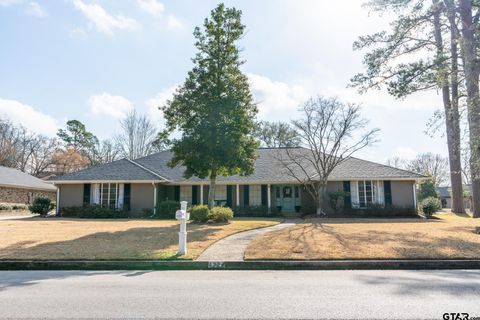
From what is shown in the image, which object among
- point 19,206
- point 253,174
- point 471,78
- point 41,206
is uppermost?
point 471,78

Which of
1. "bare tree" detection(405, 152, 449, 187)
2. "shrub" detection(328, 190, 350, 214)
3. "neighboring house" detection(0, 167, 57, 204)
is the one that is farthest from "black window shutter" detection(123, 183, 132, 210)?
"bare tree" detection(405, 152, 449, 187)

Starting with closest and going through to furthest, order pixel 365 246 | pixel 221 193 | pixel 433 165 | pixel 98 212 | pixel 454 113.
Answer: pixel 365 246 → pixel 454 113 → pixel 98 212 → pixel 221 193 → pixel 433 165

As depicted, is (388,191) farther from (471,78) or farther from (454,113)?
(471,78)

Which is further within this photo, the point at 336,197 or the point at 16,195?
the point at 16,195

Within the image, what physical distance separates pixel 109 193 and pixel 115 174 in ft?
4.59

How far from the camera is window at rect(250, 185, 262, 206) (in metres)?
24.9

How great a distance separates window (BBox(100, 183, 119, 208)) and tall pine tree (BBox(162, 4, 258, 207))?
7.13 meters

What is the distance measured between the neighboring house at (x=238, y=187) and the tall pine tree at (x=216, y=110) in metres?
5.50

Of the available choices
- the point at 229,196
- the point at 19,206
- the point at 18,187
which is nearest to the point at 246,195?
the point at 229,196

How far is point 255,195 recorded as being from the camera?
25.0 m

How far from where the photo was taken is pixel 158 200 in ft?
80.0

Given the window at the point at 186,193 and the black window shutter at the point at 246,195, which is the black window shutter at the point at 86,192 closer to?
the window at the point at 186,193

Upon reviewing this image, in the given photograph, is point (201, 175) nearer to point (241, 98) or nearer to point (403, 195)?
point (241, 98)

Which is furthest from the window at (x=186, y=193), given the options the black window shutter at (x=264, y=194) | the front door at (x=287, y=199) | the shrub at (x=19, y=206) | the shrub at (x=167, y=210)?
the shrub at (x=19, y=206)
